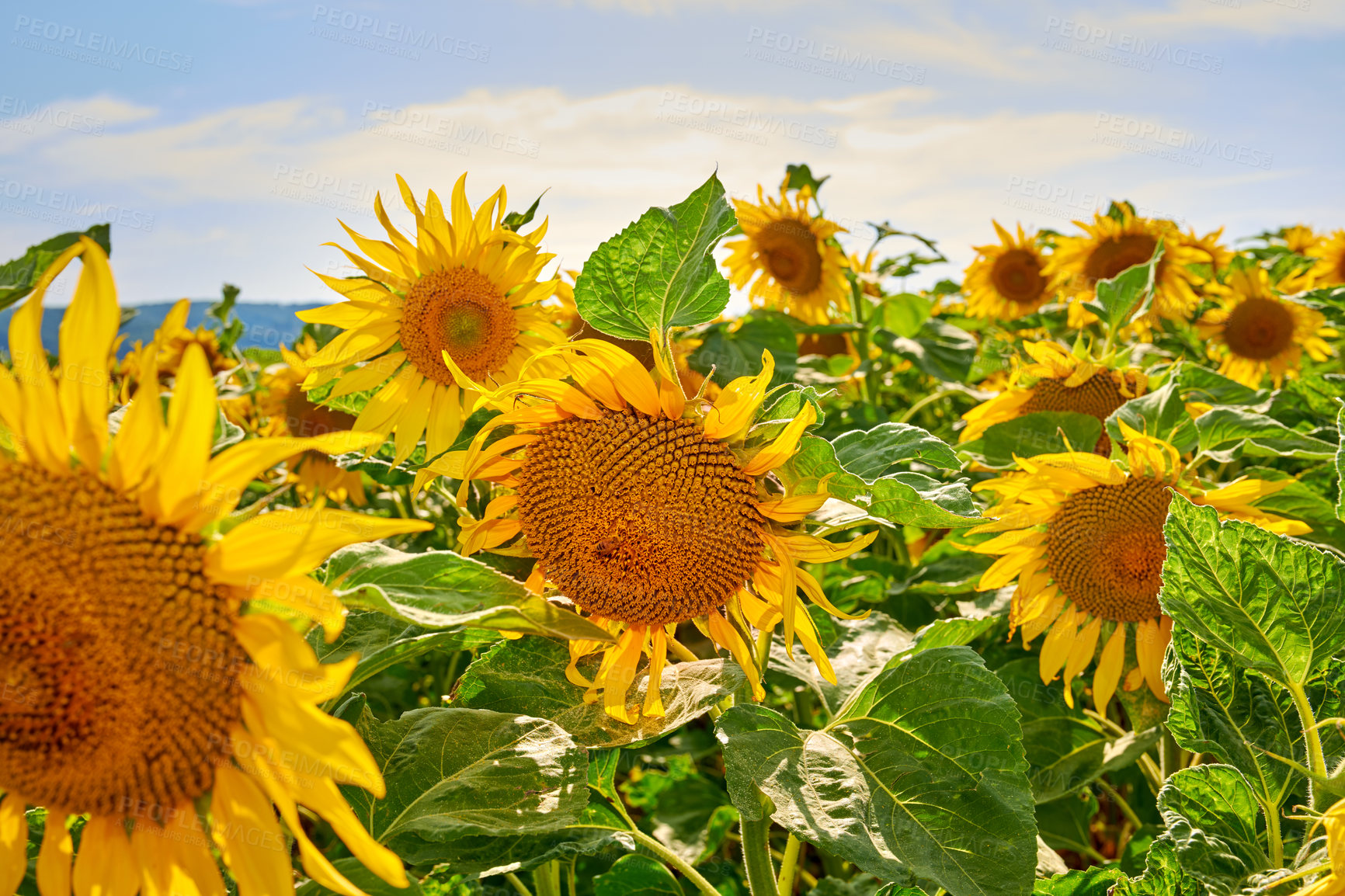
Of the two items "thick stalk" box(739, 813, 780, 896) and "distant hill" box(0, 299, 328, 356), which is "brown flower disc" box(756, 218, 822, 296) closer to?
"distant hill" box(0, 299, 328, 356)

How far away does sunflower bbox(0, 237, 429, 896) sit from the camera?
80 cm

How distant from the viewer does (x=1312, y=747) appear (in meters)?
1.20

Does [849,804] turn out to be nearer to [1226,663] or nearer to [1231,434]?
[1226,663]

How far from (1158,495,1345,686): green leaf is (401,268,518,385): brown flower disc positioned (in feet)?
3.92

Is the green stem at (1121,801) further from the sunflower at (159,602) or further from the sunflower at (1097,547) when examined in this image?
the sunflower at (159,602)

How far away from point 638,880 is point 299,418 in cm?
255

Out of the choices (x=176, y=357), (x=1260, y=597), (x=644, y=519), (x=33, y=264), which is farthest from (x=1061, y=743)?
(x=176, y=357)

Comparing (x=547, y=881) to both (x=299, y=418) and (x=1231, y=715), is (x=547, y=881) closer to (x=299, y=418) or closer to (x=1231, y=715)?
(x=1231, y=715)

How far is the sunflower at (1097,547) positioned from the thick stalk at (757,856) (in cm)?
74

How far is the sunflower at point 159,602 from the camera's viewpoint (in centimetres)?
80

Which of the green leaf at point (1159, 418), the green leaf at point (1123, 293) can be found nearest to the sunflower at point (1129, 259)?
the green leaf at point (1123, 293)

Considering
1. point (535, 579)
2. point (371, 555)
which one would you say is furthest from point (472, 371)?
point (371, 555)

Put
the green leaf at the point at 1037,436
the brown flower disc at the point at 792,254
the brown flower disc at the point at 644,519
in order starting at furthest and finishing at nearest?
1. the brown flower disc at the point at 792,254
2. the green leaf at the point at 1037,436
3. the brown flower disc at the point at 644,519

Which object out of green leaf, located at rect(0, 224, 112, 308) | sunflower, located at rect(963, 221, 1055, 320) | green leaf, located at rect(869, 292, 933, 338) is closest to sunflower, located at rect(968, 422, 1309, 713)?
green leaf, located at rect(0, 224, 112, 308)
